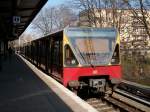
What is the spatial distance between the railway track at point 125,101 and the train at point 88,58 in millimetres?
572

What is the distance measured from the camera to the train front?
15.7m

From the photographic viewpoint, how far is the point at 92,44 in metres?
16.1

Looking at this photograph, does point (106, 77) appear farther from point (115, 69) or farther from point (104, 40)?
point (104, 40)

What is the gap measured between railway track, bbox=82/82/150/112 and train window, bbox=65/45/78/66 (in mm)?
1727

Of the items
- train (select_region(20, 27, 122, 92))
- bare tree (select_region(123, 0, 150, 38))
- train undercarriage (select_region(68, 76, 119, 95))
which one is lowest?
train undercarriage (select_region(68, 76, 119, 95))

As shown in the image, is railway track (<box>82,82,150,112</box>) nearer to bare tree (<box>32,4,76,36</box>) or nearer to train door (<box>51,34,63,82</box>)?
train door (<box>51,34,63,82</box>)

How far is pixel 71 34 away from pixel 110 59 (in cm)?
193

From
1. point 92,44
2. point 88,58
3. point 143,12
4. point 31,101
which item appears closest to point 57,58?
point 88,58

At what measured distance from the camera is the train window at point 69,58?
15702 millimetres

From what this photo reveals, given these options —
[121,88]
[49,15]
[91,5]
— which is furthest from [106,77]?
[49,15]

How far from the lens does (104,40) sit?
1633 centimetres

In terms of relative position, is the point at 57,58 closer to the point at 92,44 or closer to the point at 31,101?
the point at 92,44

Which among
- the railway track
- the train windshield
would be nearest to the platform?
the railway track

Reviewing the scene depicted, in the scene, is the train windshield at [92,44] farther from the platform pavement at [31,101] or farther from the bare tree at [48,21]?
the bare tree at [48,21]
